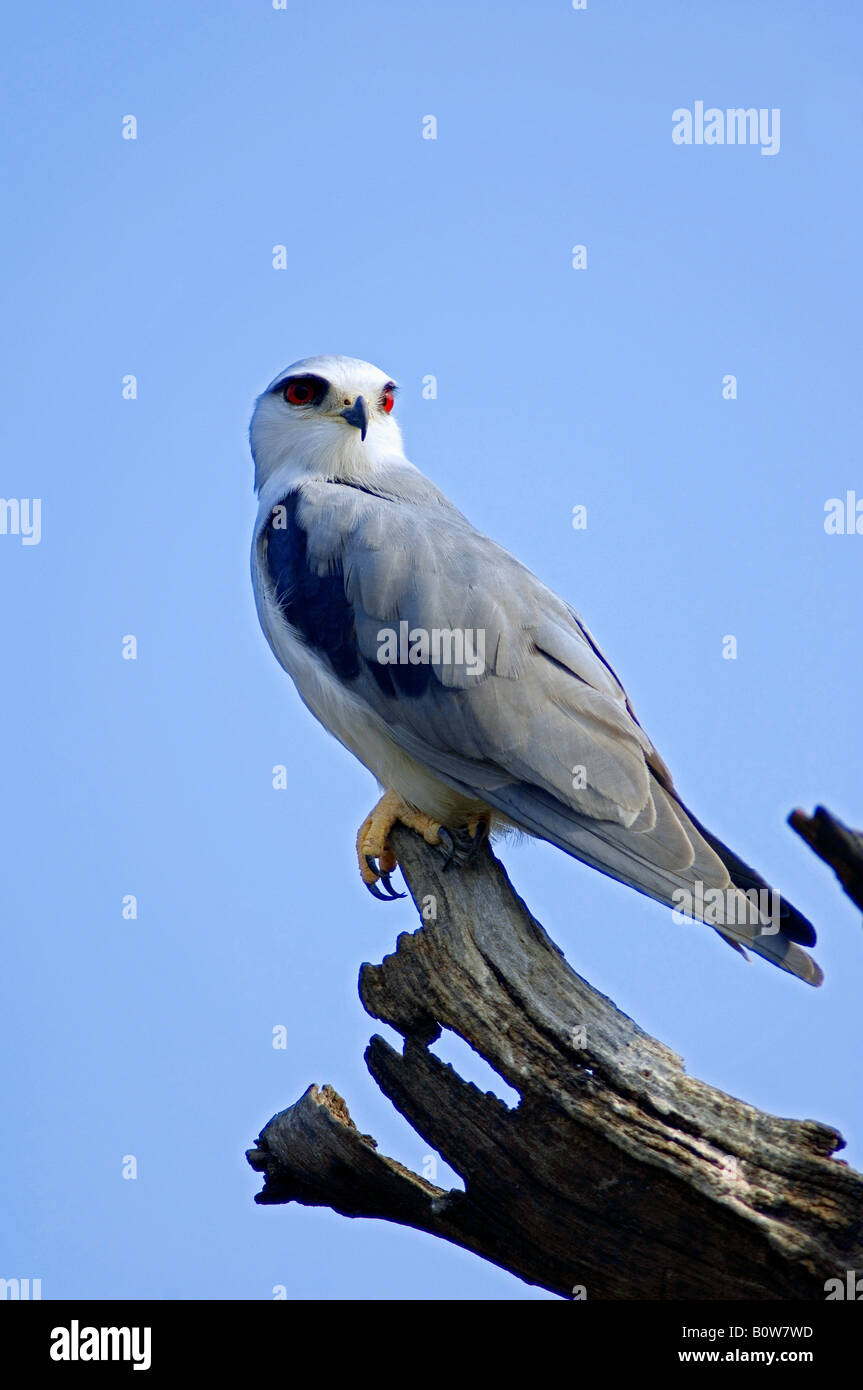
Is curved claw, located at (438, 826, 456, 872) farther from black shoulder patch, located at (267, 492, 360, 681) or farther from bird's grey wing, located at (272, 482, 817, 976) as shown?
black shoulder patch, located at (267, 492, 360, 681)

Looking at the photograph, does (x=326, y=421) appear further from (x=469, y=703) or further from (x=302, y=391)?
(x=469, y=703)

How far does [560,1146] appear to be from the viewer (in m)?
5.11

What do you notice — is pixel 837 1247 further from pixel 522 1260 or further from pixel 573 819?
pixel 573 819

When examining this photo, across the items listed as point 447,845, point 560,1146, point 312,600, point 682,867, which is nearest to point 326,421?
point 312,600

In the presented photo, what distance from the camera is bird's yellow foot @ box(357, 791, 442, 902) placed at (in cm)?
637

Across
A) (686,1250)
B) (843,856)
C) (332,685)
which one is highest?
(332,685)

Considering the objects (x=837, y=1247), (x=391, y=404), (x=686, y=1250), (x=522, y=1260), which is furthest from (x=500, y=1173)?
(x=391, y=404)

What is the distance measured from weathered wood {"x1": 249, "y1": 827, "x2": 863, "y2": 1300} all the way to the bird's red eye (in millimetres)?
2940

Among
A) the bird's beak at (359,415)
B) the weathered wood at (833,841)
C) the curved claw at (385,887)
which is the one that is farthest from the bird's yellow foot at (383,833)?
the weathered wood at (833,841)

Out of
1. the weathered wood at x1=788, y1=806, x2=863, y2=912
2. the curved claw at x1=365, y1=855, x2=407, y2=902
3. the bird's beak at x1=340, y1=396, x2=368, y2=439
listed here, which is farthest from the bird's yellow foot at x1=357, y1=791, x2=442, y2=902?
the weathered wood at x1=788, y1=806, x2=863, y2=912

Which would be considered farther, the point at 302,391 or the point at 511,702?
the point at 302,391

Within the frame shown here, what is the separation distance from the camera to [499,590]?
6.29 meters

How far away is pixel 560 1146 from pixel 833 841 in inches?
72.7

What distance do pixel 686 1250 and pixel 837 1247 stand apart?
544 millimetres
